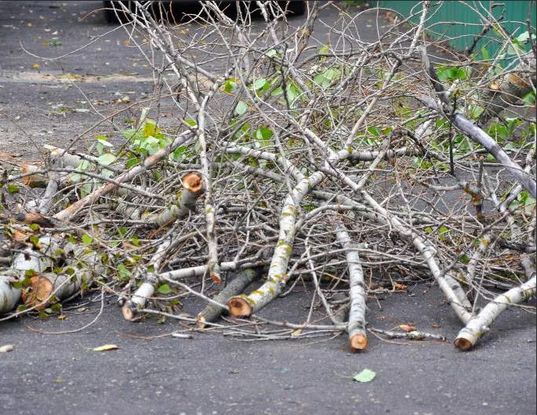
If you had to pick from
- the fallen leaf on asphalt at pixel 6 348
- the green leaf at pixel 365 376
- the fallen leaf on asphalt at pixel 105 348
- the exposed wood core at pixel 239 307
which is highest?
the exposed wood core at pixel 239 307

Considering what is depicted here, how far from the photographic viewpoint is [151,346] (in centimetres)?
448

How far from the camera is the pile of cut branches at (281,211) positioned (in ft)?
15.4

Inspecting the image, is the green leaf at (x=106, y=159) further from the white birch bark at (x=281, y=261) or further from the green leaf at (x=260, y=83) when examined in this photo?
the white birch bark at (x=281, y=261)

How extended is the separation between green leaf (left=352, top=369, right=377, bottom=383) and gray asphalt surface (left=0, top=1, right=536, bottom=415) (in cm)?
4

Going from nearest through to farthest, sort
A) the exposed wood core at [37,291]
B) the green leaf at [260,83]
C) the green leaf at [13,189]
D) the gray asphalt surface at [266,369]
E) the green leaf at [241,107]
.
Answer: the gray asphalt surface at [266,369] → the exposed wood core at [37,291] → the green leaf at [241,107] → the green leaf at [260,83] → the green leaf at [13,189]

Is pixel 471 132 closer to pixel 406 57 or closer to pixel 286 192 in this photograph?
pixel 406 57

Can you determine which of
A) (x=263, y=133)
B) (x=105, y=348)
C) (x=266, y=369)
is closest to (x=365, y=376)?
(x=266, y=369)

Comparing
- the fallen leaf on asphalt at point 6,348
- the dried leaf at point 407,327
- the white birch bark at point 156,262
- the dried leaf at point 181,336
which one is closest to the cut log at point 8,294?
the fallen leaf on asphalt at point 6,348

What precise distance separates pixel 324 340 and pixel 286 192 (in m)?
1.17

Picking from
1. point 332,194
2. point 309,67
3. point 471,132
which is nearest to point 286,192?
point 332,194

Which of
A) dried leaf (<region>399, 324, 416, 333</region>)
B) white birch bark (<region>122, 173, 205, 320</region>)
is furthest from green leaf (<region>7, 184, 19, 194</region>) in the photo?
dried leaf (<region>399, 324, 416, 333</region>)

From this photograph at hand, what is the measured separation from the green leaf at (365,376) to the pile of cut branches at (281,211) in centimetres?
23

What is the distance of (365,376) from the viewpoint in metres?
4.03

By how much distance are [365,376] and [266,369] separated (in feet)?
1.37
